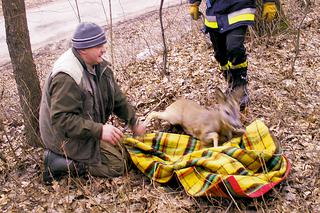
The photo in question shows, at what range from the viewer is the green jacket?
3.77m

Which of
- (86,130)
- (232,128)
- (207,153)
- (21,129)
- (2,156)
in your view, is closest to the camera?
(86,130)

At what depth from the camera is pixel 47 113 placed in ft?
13.4

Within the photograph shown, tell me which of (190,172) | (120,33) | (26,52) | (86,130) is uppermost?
(26,52)

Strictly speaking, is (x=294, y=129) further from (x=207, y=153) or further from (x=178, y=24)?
(x=178, y=24)

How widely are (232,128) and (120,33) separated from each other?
7599 mm

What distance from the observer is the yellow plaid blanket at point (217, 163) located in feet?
11.9

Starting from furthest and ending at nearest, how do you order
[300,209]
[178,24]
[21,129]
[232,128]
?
1. [178,24]
2. [21,129]
3. [232,128]
4. [300,209]

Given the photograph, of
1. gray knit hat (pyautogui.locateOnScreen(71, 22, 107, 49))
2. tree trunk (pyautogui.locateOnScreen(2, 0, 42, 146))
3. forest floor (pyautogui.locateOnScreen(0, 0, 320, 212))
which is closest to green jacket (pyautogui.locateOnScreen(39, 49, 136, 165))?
gray knit hat (pyautogui.locateOnScreen(71, 22, 107, 49))

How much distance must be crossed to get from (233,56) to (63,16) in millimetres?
9769

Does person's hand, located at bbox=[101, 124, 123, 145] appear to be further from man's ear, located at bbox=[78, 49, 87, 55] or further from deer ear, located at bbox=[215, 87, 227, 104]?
deer ear, located at bbox=[215, 87, 227, 104]

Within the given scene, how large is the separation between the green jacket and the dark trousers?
151 cm

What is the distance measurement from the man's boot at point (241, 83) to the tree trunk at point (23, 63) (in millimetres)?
2479

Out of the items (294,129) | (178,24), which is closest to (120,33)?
(178,24)

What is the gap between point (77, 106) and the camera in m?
3.83
